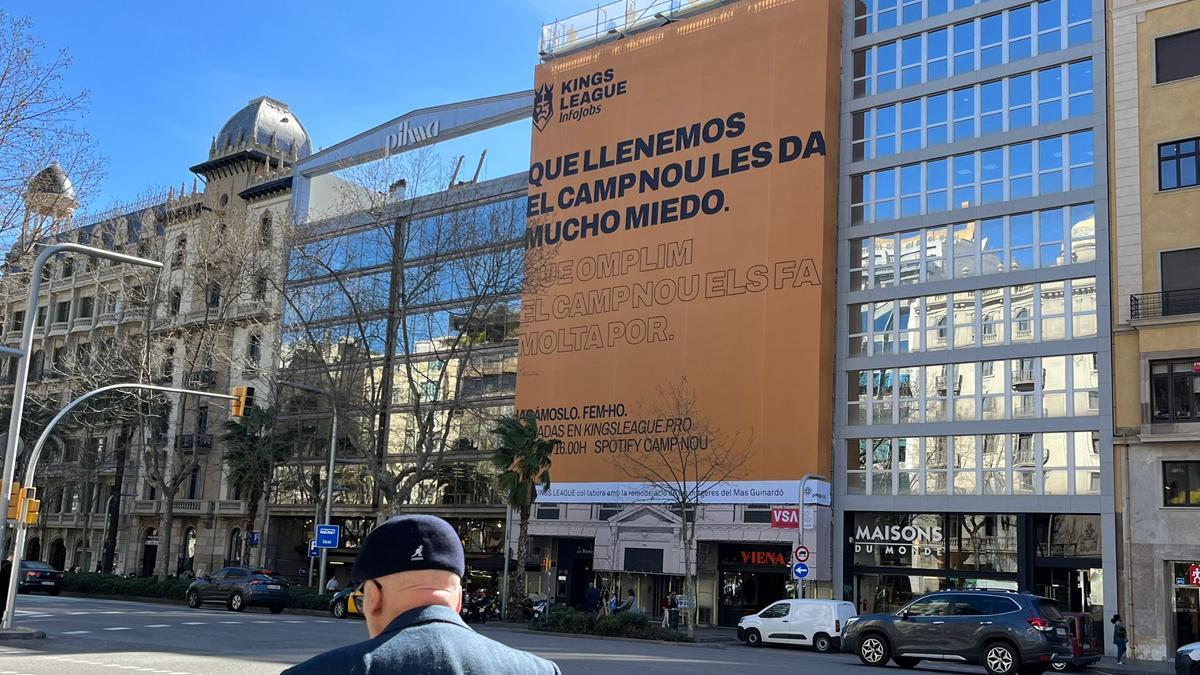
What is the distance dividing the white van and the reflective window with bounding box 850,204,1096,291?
14.2m

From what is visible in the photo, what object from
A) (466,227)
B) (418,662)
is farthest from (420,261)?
(418,662)

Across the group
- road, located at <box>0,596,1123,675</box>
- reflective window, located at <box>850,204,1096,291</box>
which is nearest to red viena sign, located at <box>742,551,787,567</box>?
reflective window, located at <box>850,204,1096,291</box>

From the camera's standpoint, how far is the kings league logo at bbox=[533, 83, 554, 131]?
53.0 metres

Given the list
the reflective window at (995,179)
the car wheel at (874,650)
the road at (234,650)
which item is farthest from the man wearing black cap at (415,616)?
the reflective window at (995,179)

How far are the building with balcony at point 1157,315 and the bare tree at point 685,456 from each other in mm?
13401

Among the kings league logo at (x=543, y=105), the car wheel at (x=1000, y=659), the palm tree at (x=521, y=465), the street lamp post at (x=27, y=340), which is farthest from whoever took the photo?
the kings league logo at (x=543, y=105)

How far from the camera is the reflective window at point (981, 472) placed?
121ft

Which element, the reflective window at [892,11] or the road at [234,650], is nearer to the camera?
the road at [234,650]

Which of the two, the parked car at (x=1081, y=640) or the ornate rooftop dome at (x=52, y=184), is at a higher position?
the ornate rooftop dome at (x=52, y=184)

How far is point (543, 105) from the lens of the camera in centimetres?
5325

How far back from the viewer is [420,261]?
4038cm

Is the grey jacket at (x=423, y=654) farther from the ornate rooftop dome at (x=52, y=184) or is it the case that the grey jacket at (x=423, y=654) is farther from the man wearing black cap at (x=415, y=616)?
the ornate rooftop dome at (x=52, y=184)

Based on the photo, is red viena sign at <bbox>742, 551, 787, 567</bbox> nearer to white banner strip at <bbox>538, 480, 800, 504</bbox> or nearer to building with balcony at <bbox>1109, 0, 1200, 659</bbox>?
white banner strip at <bbox>538, 480, 800, 504</bbox>

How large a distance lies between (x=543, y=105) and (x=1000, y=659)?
37.4 metres
